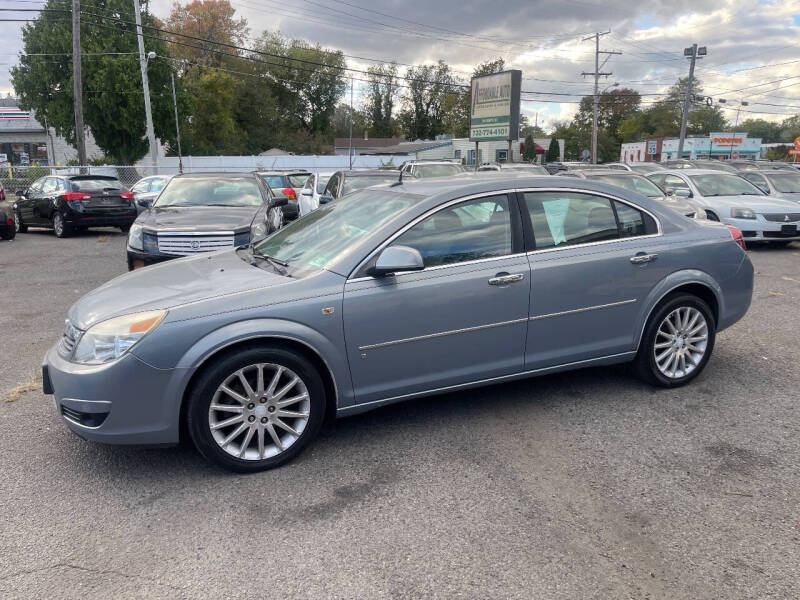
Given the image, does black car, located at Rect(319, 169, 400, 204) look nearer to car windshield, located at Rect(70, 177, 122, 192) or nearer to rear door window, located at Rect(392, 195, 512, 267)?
car windshield, located at Rect(70, 177, 122, 192)

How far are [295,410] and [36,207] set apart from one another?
15604 mm

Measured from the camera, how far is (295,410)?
374cm

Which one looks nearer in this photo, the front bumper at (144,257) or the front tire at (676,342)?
the front tire at (676,342)

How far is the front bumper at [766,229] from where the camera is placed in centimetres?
1240

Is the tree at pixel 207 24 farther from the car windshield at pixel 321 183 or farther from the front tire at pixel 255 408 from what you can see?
the front tire at pixel 255 408

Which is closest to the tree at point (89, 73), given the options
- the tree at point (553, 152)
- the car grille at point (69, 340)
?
the car grille at point (69, 340)

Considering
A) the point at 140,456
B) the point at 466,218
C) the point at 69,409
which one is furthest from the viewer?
the point at 466,218

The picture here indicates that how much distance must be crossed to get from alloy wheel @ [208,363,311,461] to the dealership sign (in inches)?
1138

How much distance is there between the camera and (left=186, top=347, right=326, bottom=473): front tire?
3518mm

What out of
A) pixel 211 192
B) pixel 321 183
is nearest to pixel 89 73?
pixel 321 183

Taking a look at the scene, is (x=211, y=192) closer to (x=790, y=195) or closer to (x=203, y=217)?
(x=203, y=217)

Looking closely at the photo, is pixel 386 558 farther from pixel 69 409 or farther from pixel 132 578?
pixel 69 409

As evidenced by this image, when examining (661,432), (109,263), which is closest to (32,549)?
(661,432)

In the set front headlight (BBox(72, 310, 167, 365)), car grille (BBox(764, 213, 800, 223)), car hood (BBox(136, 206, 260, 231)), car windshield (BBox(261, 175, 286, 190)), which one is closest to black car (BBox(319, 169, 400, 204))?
car hood (BBox(136, 206, 260, 231))
